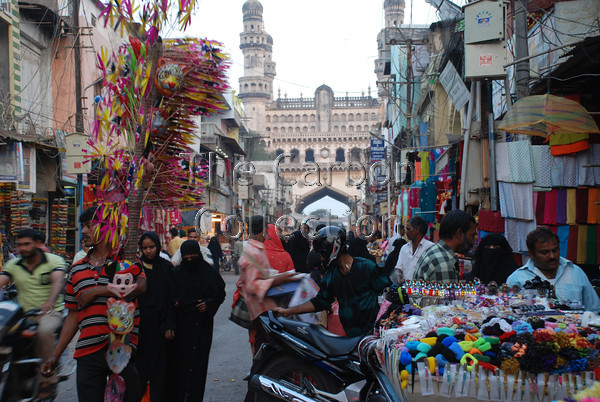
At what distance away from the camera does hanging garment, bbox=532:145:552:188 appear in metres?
8.00

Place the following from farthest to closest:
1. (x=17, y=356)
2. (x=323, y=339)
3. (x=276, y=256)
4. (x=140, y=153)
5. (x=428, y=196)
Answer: (x=428, y=196), (x=276, y=256), (x=140, y=153), (x=323, y=339), (x=17, y=356)

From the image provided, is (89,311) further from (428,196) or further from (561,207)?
(428,196)

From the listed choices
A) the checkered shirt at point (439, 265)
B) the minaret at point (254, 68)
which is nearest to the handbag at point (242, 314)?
the checkered shirt at point (439, 265)

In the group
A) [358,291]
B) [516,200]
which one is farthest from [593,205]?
[358,291]


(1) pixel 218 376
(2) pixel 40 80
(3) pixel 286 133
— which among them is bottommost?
(1) pixel 218 376

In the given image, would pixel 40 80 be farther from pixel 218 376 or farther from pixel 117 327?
pixel 117 327

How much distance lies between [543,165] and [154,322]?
5.57 metres

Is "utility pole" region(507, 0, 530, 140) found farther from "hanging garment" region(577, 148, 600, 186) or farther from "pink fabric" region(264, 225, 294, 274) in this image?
"pink fabric" region(264, 225, 294, 274)

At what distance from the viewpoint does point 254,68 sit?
80.7m

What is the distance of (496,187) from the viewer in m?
8.08

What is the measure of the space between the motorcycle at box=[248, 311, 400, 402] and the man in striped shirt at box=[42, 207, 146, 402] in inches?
35.3

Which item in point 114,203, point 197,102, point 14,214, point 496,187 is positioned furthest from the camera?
point 14,214

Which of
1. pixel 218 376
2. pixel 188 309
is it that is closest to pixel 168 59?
pixel 188 309

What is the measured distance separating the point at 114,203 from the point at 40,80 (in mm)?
11438
